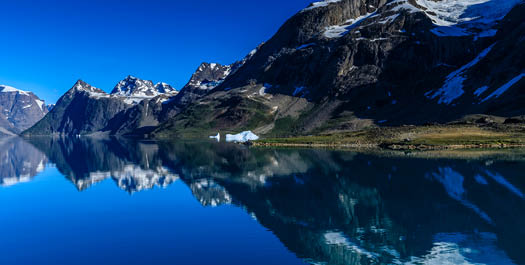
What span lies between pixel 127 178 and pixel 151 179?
205 inches

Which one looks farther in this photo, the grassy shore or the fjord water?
the grassy shore

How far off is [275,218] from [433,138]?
11200 cm

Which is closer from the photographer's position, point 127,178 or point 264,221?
point 264,221

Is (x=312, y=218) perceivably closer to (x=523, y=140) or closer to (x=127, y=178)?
A: (x=127, y=178)

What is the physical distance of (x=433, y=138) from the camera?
135 metres

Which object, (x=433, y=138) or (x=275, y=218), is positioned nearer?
(x=275, y=218)

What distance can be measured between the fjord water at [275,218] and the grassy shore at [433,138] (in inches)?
2096

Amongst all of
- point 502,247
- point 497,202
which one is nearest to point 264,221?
point 502,247

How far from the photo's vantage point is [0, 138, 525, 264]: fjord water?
96.2 ft

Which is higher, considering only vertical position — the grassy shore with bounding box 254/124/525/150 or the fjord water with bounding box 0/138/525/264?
the grassy shore with bounding box 254/124/525/150

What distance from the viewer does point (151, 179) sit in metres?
74.1

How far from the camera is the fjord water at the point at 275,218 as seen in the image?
2931 centimetres

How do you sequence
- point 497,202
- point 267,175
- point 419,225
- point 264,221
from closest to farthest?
point 419,225 → point 264,221 → point 497,202 → point 267,175

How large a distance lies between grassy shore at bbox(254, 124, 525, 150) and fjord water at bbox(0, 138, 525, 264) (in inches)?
2096
